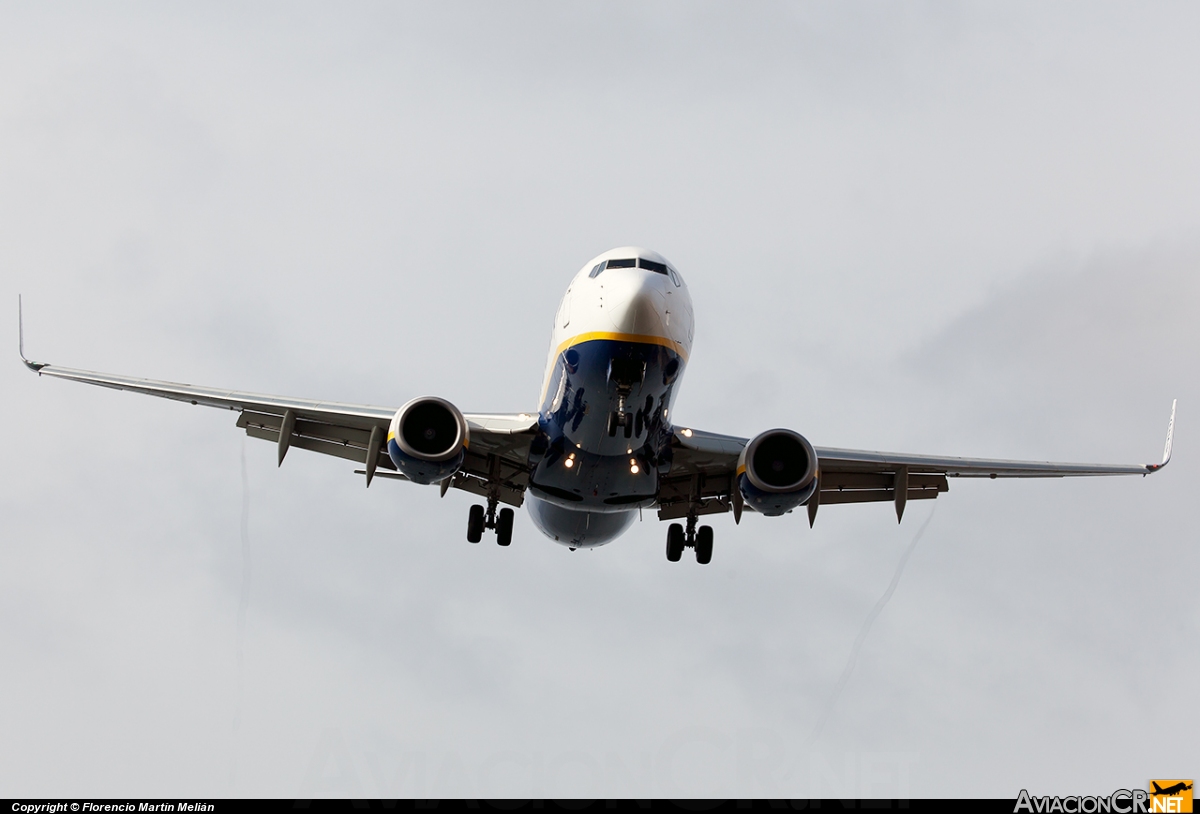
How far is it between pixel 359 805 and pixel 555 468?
735cm

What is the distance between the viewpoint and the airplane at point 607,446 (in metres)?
22.0

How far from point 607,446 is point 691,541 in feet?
19.9

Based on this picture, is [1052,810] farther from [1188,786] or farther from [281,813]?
[281,813]

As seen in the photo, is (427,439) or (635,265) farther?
(427,439)

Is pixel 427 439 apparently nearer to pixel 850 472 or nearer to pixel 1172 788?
pixel 850 472

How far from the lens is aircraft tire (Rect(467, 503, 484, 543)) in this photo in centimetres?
2816

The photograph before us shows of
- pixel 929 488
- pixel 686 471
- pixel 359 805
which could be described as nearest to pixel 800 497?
pixel 686 471

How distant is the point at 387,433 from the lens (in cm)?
2483

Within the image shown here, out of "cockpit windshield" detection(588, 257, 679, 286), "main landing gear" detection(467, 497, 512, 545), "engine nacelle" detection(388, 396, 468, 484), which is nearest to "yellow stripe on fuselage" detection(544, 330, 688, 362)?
"cockpit windshield" detection(588, 257, 679, 286)

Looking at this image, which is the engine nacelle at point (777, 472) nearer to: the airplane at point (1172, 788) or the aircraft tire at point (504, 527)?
the aircraft tire at point (504, 527)

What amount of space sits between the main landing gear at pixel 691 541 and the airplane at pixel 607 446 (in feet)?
0.11

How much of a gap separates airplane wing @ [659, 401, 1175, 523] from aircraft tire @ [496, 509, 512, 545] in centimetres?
355

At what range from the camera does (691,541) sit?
28.6 metres

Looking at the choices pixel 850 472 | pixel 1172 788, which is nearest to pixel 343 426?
pixel 850 472
